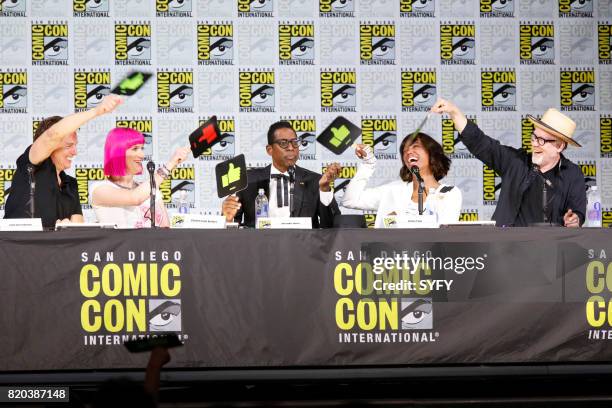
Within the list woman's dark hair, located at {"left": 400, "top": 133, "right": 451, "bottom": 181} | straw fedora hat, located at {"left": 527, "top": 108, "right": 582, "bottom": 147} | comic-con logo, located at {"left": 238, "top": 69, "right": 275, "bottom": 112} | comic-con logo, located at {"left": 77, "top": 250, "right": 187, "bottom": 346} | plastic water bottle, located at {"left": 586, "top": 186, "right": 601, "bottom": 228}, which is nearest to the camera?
comic-con logo, located at {"left": 77, "top": 250, "right": 187, "bottom": 346}

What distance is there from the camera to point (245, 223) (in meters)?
6.37

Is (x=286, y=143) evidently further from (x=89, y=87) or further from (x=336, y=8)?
(x=89, y=87)

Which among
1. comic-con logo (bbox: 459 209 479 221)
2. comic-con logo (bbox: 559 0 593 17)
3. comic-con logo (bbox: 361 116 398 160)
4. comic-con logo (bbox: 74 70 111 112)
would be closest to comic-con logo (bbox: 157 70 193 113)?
comic-con logo (bbox: 74 70 111 112)

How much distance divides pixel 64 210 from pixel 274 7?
10.2 feet

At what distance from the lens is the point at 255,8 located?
8164 mm

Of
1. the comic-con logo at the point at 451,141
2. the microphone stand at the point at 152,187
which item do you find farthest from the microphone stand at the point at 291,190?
the comic-con logo at the point at 451,141

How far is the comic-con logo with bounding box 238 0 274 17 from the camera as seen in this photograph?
26.8 ft

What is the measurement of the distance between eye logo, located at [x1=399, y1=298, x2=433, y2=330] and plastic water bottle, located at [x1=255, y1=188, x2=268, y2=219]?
154 centimetres

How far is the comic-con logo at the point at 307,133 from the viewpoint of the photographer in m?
8.16

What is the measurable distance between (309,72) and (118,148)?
268 cm

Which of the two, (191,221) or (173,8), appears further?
(173,8)

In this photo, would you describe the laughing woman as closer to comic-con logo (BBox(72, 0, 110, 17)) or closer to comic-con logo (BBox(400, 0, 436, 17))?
comic-con logo (BBox(400, 0, 436, 17))

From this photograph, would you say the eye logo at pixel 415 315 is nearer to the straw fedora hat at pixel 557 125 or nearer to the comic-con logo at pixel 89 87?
the straw fedora hat at pixel 557 125

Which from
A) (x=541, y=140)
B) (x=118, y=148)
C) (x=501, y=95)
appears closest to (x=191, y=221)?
(x=118, y=148)
